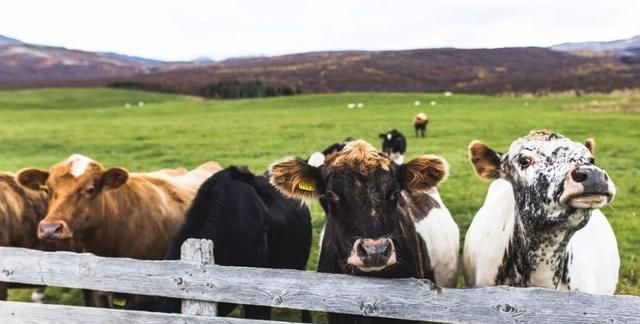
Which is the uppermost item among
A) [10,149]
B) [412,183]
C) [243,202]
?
[412,183]

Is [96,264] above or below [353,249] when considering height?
below

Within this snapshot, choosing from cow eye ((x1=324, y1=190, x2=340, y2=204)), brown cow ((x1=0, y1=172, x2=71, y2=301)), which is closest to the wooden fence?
cow eye ((x1=324, y1=190, x2=340, y2=204))

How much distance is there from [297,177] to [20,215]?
4187mm

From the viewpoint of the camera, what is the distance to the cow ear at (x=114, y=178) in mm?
6635

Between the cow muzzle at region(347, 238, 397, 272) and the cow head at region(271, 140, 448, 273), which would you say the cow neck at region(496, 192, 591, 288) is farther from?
the cow muzzle at region(347, 238, 397, 272)

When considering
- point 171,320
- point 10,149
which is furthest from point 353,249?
point 10,149

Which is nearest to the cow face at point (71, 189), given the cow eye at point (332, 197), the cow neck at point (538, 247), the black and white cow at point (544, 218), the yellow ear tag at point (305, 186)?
the yellow ear tag at point (305, 186)

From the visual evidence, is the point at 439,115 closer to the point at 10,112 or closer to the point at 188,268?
the point at 10,112

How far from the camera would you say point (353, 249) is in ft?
12.9

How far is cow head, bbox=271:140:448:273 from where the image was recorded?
156 inches

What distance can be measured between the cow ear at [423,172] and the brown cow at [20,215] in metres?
4.02

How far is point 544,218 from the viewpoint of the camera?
4.11 m

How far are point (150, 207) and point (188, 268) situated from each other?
2.79 m

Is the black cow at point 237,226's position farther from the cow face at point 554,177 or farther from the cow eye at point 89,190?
the cow face at point 554,177
